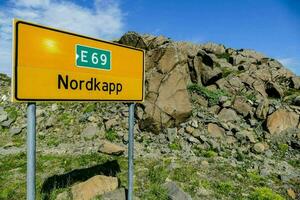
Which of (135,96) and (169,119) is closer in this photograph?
(135,96)

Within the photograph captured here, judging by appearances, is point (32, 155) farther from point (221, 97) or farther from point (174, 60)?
point (221, 97)

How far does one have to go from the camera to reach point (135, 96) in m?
6.21

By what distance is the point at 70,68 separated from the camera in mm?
4703

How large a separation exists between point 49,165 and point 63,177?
1726 mm

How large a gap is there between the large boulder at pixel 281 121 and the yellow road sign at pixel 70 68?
9.80m

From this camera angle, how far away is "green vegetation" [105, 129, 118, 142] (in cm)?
1323

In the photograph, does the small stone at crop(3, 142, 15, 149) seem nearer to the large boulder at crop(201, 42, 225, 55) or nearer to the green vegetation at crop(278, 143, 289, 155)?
the green vegetation at crop(278, 143, 289, 155)

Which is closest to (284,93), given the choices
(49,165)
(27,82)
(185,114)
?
(185,114)

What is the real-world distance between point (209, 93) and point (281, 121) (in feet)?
13.0

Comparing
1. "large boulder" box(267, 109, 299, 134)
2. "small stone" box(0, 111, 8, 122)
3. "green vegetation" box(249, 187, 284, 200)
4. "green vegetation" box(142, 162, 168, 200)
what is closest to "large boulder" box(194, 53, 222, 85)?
"large boulder" box(267, 109, 299, 134)

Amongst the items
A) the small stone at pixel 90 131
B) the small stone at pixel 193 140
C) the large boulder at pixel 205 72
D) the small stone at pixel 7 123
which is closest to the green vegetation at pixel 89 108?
the small stone at pixel 90 131

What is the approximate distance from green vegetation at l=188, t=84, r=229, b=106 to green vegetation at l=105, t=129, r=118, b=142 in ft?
17.2

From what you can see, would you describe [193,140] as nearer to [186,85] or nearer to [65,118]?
[186,85]

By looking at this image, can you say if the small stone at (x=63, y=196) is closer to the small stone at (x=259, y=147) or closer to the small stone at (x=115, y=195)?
the small stone at (x=115, y=195)
